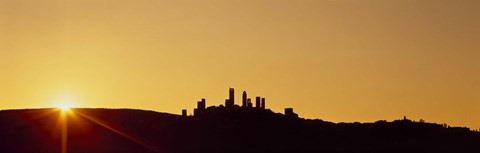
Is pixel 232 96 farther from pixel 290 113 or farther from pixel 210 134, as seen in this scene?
pixel 210 134

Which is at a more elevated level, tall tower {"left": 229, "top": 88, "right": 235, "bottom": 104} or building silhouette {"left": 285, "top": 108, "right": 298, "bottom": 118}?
tall tower {"left": 229, "top": 88, "right": 235, "bottom": 104}

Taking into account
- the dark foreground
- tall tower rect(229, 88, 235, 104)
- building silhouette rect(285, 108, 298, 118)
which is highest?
tall tower rect(229, 88, 235, 104)

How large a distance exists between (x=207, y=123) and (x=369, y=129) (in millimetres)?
12878

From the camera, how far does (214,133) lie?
3445 inches

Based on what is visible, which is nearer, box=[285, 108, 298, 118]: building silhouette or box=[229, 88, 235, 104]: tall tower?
box=[229, 88, 235, 104]: tall tower

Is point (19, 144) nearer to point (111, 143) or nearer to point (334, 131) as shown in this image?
→ point (111, 143)

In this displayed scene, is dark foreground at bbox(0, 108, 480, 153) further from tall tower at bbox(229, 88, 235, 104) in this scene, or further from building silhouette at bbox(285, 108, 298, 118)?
tall tower at bbox(229, 88, 235, 104)

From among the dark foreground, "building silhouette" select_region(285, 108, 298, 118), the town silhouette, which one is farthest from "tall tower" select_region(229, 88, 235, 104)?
"building silhouette" select_region(285, 108, 298, 118)

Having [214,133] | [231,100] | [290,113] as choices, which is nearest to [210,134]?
[214,133]

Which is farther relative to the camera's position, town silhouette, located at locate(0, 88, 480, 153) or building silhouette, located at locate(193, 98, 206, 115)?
building silhouette, located at locate(193, 98, 206, 115)

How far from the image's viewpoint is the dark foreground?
85188 mm

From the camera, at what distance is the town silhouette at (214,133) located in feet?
280

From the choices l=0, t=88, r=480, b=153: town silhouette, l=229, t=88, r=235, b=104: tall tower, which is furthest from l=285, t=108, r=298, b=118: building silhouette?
l=229, t=88, r=235, b=104: tall tower

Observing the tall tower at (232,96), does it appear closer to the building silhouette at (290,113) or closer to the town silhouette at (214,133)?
the town silhouette at (214,133)
